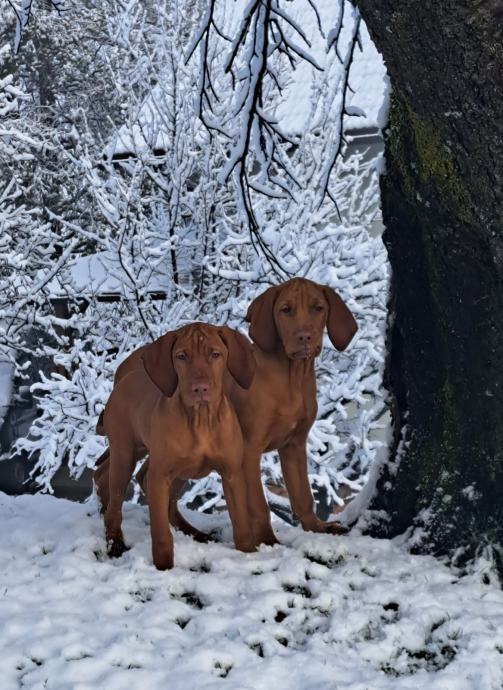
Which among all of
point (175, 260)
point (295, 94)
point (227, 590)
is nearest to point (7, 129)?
point (175, 260)

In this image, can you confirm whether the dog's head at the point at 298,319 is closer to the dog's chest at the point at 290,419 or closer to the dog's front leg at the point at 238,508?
the dog's chest at the point at 290,419

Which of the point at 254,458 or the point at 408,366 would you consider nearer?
the point at 254,458

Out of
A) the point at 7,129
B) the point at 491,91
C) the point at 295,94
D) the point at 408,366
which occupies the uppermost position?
the point at 295,94

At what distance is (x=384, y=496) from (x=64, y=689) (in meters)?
2.06

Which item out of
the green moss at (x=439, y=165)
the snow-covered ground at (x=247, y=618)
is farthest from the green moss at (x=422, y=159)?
the snow-covered ground at (x=247, y=618)

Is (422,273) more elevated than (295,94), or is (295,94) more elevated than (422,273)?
(295,94)

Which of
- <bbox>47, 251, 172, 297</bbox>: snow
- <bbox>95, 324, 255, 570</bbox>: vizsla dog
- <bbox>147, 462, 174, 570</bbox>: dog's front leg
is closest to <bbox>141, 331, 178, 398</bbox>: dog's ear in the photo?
<bbox>95, 324, 255, 570</bbox>: vizsla dog

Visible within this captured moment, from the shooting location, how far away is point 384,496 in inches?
184

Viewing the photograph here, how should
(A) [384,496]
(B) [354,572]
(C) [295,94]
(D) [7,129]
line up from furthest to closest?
(C) [295,94] → (D) [7,129] → (A) [384,496] → (B) [354,572]

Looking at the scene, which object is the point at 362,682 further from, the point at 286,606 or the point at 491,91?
the point at 491,91

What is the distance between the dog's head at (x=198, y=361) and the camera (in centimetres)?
377

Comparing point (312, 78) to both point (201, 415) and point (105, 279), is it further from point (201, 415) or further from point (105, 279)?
point (201, 415)

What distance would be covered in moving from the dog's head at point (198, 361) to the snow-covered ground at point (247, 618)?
31.6 inches

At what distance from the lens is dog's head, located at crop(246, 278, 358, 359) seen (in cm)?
400
